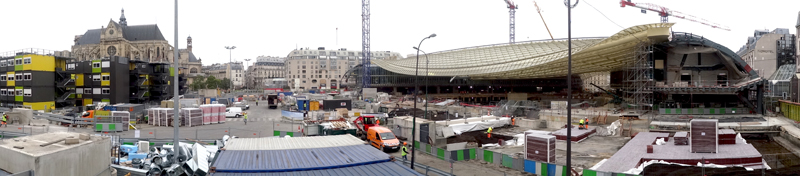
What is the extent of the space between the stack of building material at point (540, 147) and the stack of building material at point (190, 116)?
81.8 ft

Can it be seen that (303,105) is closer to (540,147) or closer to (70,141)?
(540,147)

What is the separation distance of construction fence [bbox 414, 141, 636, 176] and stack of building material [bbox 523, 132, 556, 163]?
0.87 meters

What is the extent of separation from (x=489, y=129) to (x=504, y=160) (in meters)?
8.97

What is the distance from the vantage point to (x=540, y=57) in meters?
51.5

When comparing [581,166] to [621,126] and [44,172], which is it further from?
[44,172]

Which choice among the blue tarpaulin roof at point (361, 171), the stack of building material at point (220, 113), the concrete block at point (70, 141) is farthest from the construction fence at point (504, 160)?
the stack of building material at point (220, 113)

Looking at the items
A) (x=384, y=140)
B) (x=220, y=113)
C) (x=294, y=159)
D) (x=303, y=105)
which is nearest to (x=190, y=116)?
(x=220, y=113)

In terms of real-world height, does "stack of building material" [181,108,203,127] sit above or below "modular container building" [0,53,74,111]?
below

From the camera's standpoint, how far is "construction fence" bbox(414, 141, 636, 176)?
53.2 ft

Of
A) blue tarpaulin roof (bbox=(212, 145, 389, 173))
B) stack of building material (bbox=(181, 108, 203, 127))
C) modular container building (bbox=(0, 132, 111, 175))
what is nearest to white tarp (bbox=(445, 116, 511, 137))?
blue tarpaulin roof (bbox=(212, 145, 389, 173))

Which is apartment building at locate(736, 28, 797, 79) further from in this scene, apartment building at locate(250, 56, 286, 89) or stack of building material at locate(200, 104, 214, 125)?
apartment building at locate(250, 56, 286, 89)

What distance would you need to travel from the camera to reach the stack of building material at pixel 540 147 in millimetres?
18219

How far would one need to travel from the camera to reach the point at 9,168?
30.1ft

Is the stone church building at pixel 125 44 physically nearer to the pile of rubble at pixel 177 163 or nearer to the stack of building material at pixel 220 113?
the stack of building material at pixel 220 113
